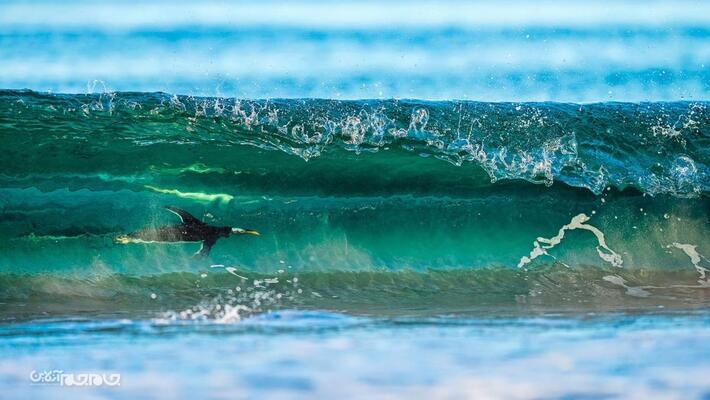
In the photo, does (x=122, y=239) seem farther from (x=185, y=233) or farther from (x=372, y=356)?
(x=372, y=356)

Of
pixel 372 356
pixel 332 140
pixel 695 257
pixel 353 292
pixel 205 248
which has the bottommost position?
pixel 372 356

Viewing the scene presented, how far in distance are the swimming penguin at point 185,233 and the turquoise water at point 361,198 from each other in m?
0.04

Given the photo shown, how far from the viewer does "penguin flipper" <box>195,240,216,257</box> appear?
4.95m


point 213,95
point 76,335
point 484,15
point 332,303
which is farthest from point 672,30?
A: point 76,335

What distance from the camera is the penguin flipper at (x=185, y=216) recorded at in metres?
5.05

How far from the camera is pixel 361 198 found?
533 centimetres

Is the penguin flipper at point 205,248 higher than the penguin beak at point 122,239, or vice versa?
the penguin beak at point 122,239

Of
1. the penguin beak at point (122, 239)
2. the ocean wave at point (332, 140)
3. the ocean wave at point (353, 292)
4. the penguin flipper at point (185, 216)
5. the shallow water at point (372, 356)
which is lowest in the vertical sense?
the shallow water at point (372, 356)

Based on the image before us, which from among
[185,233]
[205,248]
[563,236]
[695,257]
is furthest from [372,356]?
[695,257]

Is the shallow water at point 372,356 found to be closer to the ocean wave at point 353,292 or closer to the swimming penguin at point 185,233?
the ocean wave at point 353,292

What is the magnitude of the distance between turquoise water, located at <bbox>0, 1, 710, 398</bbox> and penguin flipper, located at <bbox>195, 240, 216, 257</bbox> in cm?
3

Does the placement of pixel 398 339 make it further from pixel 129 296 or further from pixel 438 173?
pixel 438 173

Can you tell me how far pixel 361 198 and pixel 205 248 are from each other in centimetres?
83

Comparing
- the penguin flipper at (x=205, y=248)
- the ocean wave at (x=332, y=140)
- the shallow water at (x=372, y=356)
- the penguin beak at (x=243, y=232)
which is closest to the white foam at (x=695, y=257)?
the ocean wave at (x=332, y=140)
